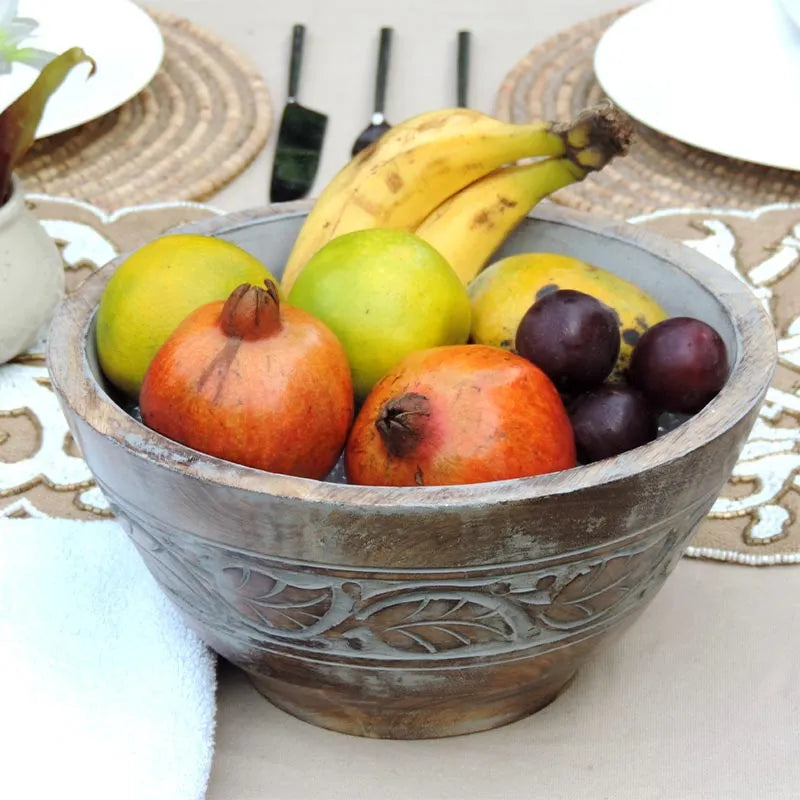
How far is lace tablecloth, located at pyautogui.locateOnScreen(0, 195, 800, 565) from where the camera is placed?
21.8 inches

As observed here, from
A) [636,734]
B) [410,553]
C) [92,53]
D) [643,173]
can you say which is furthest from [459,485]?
[92,53]

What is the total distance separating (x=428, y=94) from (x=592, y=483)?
26.5 inches

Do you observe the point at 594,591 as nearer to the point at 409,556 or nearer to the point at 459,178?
the point at 409,556

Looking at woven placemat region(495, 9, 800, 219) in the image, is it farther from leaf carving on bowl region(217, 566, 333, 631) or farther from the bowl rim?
leaf carving on bowl region(217, 566, 333, 631)

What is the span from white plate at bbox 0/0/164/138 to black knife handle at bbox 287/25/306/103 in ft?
0.37

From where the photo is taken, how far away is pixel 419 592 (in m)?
0.35

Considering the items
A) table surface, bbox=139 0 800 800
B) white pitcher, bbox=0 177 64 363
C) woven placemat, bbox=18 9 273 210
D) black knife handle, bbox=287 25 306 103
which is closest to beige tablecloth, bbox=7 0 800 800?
table surface, bbox=139 0 800 800

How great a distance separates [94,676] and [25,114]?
34 centimetres

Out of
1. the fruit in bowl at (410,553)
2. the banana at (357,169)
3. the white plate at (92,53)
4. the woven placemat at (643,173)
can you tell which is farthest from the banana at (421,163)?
the white plate at (92,53)

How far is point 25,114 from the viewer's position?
0.62 meters

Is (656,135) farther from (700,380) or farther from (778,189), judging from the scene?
(700,380)

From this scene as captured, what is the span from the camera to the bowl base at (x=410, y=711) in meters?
0.42

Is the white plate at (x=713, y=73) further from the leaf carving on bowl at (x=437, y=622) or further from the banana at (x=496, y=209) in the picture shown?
the leaf carving on bowl at (x=437, y=622)

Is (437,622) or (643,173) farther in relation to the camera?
(643,173)
